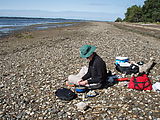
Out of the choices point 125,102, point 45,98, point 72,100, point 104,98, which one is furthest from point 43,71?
point 125,102

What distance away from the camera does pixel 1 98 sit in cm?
712

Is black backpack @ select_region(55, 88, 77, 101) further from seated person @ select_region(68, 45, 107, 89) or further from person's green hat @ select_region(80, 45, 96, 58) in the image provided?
person's green hat @ select_region(80, 45, 96, 58)

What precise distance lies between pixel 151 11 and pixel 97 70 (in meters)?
109

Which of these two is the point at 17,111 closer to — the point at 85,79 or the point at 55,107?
the point at 55,107

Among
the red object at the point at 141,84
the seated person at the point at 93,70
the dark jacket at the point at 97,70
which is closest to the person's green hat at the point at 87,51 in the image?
the seated person at the point at 93,70

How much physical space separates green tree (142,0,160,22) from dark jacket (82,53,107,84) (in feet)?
332

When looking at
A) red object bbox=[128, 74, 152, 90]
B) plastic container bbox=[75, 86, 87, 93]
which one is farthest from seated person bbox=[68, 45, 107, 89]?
red object bbox=[128, 74, 152, 90]

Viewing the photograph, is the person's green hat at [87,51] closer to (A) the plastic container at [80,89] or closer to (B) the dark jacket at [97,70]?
(B) the dark jacket at [97,70]

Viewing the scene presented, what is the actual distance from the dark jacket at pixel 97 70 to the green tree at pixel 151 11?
10124 cm

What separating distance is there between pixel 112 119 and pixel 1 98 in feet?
15.5

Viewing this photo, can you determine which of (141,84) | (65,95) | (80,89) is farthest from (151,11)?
(65,95)

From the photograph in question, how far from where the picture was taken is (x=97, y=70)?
281 inches

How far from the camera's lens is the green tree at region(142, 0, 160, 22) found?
96.9 meters

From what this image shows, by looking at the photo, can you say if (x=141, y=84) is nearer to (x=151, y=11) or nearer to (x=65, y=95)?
(x=65, y=95)
